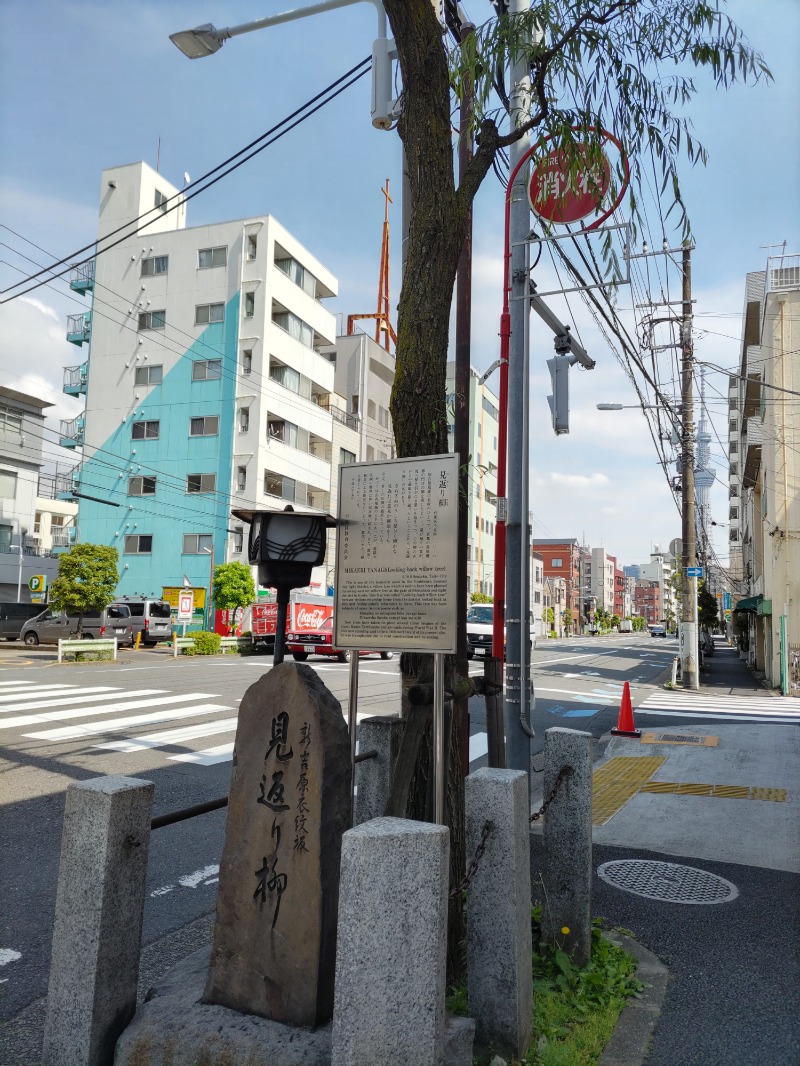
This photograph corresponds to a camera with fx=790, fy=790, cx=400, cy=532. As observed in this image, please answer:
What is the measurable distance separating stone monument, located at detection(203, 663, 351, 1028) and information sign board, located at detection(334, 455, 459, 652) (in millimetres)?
475

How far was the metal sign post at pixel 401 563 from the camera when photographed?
3410mm

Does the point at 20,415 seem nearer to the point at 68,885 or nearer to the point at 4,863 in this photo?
the point at 4,863

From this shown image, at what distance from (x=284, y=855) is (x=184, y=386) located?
39.3 metres

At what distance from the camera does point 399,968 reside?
246 cm

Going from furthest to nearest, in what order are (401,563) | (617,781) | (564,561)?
(564,561), (617,781), (401,563)

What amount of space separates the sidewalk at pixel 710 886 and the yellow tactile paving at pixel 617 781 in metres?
0.01

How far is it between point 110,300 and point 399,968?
4431 cm

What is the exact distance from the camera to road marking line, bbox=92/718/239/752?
32.3 feet

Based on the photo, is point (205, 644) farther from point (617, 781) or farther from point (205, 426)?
point (617, 781)

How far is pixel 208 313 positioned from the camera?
40.1 metres

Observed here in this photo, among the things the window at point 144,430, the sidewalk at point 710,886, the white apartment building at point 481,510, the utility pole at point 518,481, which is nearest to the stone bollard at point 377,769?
the sidewalk at point 710,886

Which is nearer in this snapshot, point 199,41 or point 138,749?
point 199,41

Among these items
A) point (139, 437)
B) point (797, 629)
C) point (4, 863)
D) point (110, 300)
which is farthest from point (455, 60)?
point (110, 300)

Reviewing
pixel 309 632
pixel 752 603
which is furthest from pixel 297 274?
pixel 752 603
